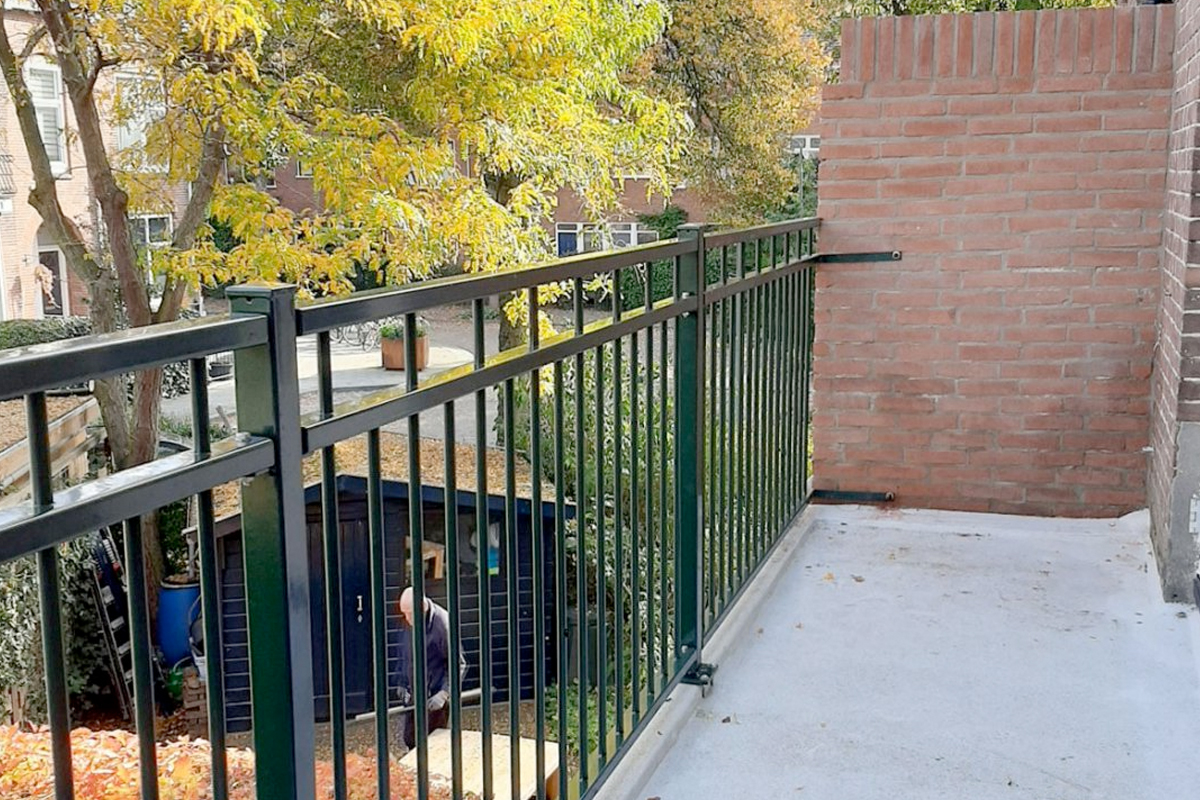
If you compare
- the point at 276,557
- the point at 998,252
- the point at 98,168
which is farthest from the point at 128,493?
the point at 98,168

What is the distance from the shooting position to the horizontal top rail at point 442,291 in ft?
4.27

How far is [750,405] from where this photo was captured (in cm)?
351

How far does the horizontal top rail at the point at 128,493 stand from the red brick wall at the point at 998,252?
3.74 meters

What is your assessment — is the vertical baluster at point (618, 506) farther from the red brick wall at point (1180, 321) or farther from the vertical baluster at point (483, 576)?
the red brick wall at point (1180, 321)

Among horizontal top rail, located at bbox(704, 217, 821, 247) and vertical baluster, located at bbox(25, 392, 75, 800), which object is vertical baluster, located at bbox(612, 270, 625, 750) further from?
vertical baluster, located at bbox(25, 392, 75, 800)

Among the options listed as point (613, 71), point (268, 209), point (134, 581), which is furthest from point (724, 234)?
point (613, 71)

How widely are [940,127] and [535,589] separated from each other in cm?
314

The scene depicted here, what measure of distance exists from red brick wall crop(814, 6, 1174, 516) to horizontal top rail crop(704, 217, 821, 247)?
17.8 inches

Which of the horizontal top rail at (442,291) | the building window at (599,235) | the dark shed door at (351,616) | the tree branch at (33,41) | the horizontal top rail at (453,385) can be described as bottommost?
the dark shed door at (351,616)

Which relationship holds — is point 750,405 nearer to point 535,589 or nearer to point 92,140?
point 535,589

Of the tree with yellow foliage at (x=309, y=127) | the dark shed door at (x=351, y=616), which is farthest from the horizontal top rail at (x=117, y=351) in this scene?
the tree with yellow foliage at (x=309, y=127)

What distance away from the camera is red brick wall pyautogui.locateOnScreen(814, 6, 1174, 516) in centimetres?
432

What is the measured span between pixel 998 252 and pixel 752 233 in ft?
5.36

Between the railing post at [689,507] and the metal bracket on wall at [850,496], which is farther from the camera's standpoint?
the metal bracket on wall at [850,496]
